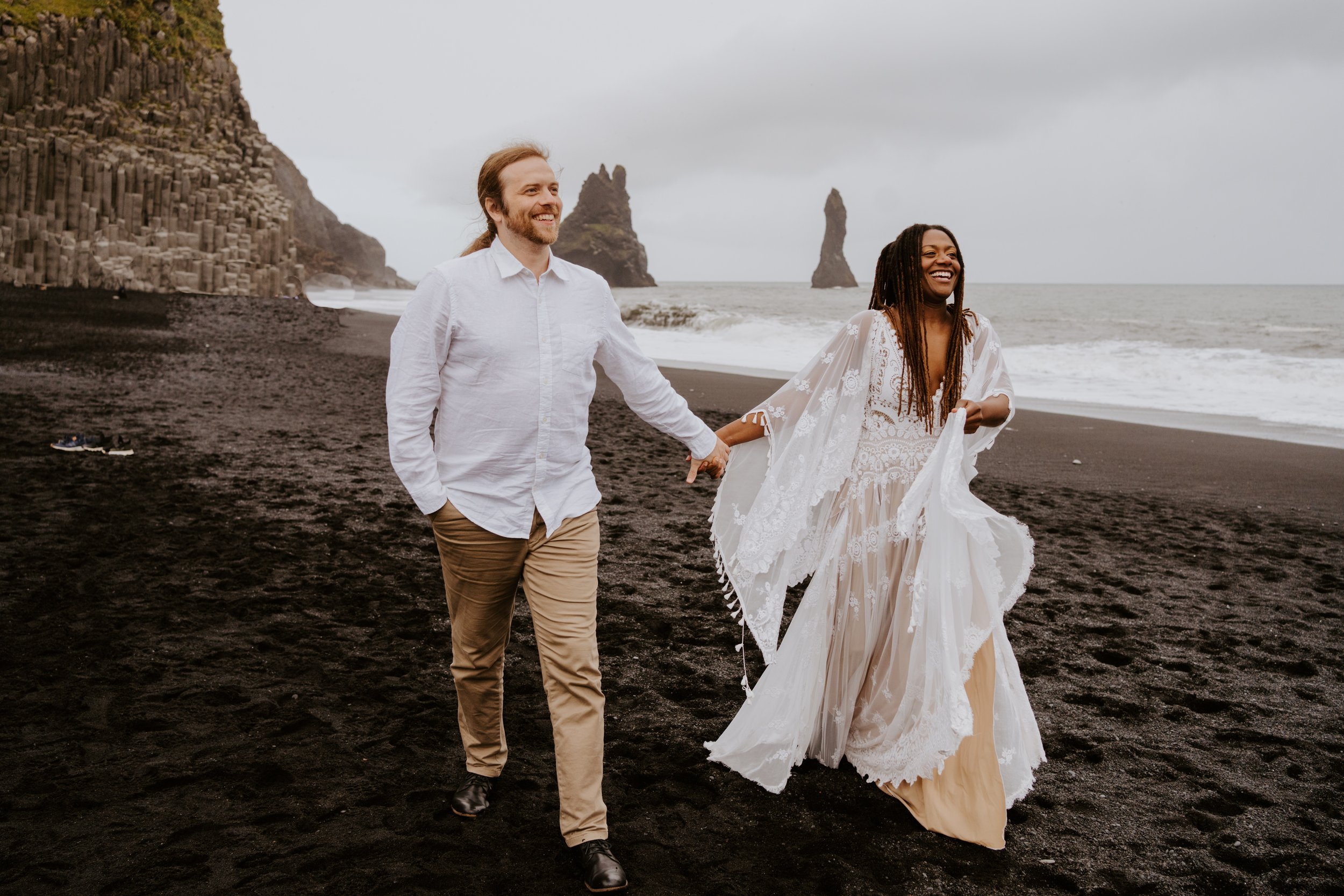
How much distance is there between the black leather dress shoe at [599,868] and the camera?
2.61m

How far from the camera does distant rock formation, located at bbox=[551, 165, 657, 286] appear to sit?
117812 millimetres

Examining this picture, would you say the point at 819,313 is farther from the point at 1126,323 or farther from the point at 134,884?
the point at 134,884

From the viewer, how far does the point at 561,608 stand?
2.71 meters

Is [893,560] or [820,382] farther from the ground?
[820,382]

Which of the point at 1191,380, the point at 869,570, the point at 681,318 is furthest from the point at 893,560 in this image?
the point at 681,318

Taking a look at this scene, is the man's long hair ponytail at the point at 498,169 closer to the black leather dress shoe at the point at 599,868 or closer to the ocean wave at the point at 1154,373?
the black leather dress shoe at the point at 599,868

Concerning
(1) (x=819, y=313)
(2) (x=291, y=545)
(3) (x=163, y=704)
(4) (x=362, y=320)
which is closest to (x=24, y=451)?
(2) (x=291, y=545)

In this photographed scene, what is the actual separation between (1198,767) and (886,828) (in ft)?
4.74

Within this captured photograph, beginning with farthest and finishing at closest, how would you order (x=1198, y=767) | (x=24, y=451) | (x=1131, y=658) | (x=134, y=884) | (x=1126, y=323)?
(x=1126, y=323) < (x=24, y=451) < (x=1131, y=658) < (x=1198, y=767) < (x=134, y=884)

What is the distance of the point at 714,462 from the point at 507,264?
1123 millimetres

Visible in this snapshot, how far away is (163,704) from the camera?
3.69 m

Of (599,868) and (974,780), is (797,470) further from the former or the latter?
(599,868)

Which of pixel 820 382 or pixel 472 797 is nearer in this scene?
pixel 472 797

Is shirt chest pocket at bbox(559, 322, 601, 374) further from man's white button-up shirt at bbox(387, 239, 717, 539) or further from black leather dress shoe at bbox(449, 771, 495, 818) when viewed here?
Result: black leather dress shoe at bbox(449, 771, 495, 818)
